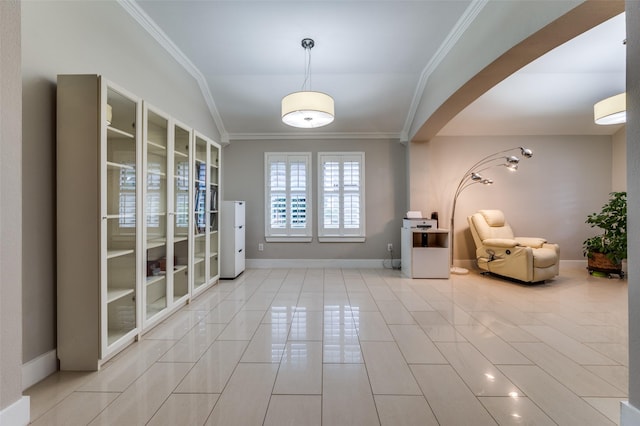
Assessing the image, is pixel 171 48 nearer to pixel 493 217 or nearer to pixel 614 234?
pixel 493 217

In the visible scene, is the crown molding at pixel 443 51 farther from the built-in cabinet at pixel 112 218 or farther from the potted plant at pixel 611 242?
the potted plant at pixel 611 242

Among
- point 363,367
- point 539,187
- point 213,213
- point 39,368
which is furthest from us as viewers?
point 539,187

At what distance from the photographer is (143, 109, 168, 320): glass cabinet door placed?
2.54 m

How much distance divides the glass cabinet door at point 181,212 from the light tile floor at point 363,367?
15.3 inches

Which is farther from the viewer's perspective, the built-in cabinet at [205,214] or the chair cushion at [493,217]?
the chair cushion at [493,217]

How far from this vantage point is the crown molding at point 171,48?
2.60 m

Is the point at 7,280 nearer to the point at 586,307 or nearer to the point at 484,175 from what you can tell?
the point at 586,307

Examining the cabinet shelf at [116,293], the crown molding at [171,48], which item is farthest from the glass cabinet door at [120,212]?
the crown molding at [171,48]

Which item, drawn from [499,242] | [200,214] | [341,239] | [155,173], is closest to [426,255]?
[499,242]

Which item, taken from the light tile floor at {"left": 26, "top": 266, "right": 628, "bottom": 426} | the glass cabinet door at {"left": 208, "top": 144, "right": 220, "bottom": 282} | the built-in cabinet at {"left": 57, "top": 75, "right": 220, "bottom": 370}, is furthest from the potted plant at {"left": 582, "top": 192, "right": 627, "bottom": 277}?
the built-in cabinet at {"left": 57, "top": 75, "right": 220, "bottom": 370}

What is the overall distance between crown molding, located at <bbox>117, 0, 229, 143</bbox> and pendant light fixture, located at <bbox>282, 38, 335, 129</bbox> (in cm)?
141

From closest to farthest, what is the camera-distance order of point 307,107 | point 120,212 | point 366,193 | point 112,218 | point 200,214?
point 112,218 → point 120,212 → point 307,107 → point 200,214 → point 366,193

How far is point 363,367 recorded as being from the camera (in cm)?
185

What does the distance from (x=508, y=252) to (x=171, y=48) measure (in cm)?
496
